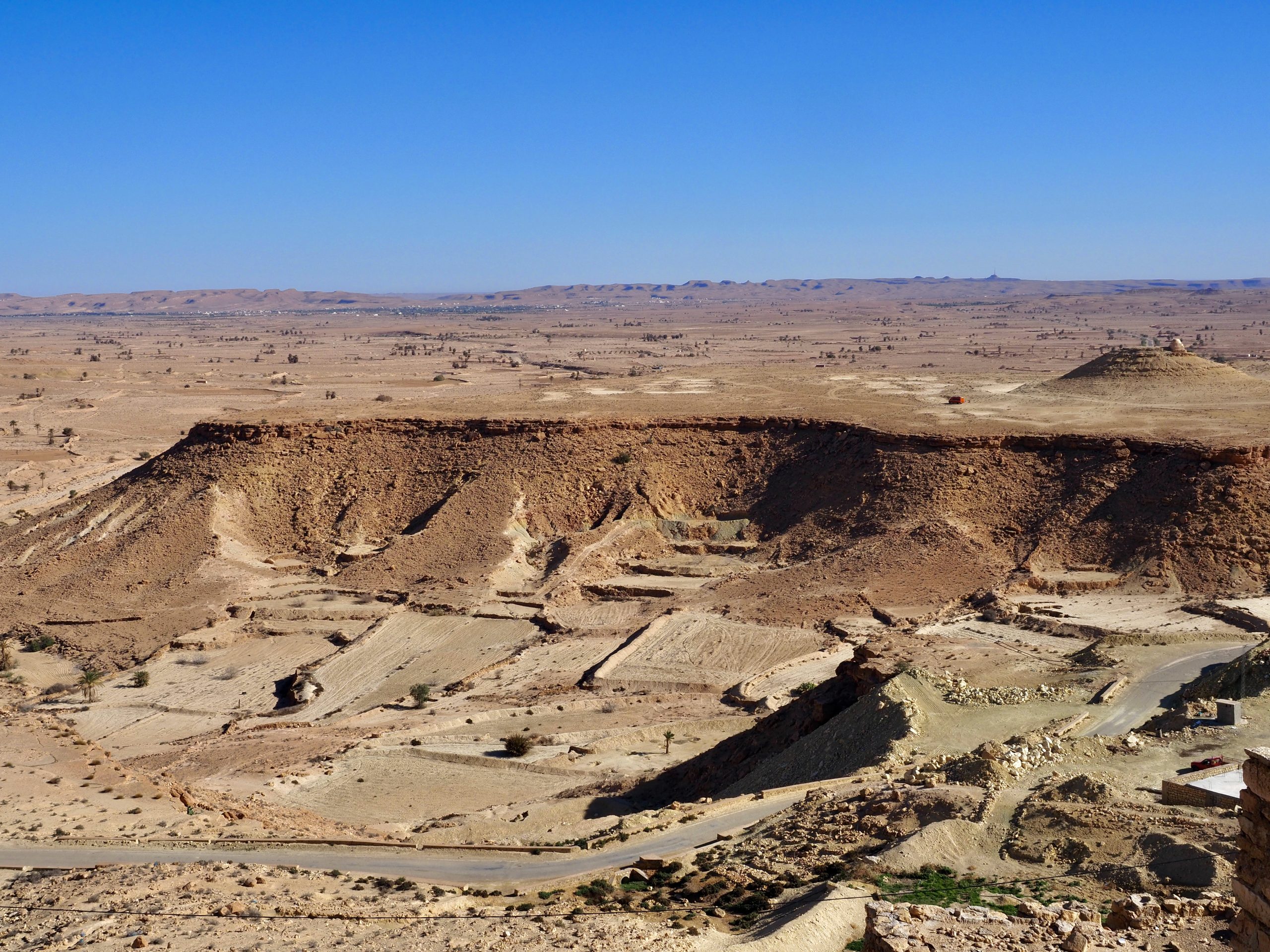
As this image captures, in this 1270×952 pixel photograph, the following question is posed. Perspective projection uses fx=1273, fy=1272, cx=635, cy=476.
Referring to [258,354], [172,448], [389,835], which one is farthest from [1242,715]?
[258,354]

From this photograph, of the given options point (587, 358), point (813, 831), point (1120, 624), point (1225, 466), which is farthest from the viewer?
point (587, 358)

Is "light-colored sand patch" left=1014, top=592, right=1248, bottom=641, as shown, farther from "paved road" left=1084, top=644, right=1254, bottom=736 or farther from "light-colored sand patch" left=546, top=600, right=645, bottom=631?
"light-colored sand patch" left=546, top=600, right=645, bottom=631

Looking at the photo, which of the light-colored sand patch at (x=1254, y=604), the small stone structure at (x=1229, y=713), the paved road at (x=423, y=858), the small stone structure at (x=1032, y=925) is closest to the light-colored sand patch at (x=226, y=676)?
the paved road at (x=423, y=858)

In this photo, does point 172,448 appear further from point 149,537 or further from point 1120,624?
point 1120,624

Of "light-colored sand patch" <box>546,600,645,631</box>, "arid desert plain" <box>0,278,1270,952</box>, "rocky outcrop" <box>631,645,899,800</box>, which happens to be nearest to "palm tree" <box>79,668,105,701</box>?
"arid desert plain" <box>0,278,1270,952</box>

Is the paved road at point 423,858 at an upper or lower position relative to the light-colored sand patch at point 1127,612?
lower

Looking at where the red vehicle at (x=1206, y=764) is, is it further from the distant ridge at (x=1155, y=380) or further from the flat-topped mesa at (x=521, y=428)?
the distant ridge at (x=1155, y=380)
